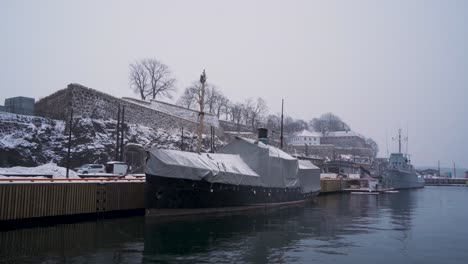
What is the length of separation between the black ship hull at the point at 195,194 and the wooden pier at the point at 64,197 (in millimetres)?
2209

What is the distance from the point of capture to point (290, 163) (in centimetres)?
3156

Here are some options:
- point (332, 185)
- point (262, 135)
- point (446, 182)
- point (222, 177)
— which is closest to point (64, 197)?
point (222, 177)

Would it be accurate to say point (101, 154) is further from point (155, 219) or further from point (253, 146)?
point (155, 219)

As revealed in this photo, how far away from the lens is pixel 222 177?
2325 centimetres

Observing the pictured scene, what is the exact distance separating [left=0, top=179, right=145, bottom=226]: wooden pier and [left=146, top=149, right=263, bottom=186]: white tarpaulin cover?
8.88 ft

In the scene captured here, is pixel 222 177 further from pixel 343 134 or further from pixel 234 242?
pixel 343 134

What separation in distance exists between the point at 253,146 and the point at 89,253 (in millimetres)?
16588

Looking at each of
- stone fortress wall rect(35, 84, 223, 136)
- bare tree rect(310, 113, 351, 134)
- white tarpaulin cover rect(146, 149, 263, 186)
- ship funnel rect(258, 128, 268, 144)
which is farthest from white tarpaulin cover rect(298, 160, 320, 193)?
bare tree rect(310, 113, 351, 134)

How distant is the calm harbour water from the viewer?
13023 mm

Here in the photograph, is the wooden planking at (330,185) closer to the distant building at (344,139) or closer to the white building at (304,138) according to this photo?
the white building at (304,138)

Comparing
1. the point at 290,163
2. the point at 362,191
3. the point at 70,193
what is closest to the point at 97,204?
the point at 70,193

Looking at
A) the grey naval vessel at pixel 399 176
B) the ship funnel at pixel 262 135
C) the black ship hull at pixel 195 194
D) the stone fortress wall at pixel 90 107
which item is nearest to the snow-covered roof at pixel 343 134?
the grey naval vessel at pixel 399 176

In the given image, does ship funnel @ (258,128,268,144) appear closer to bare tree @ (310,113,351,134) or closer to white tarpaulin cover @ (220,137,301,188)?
white tarpaulin cover @ (220,137,301,188)

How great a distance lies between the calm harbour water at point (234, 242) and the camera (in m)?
13.0
